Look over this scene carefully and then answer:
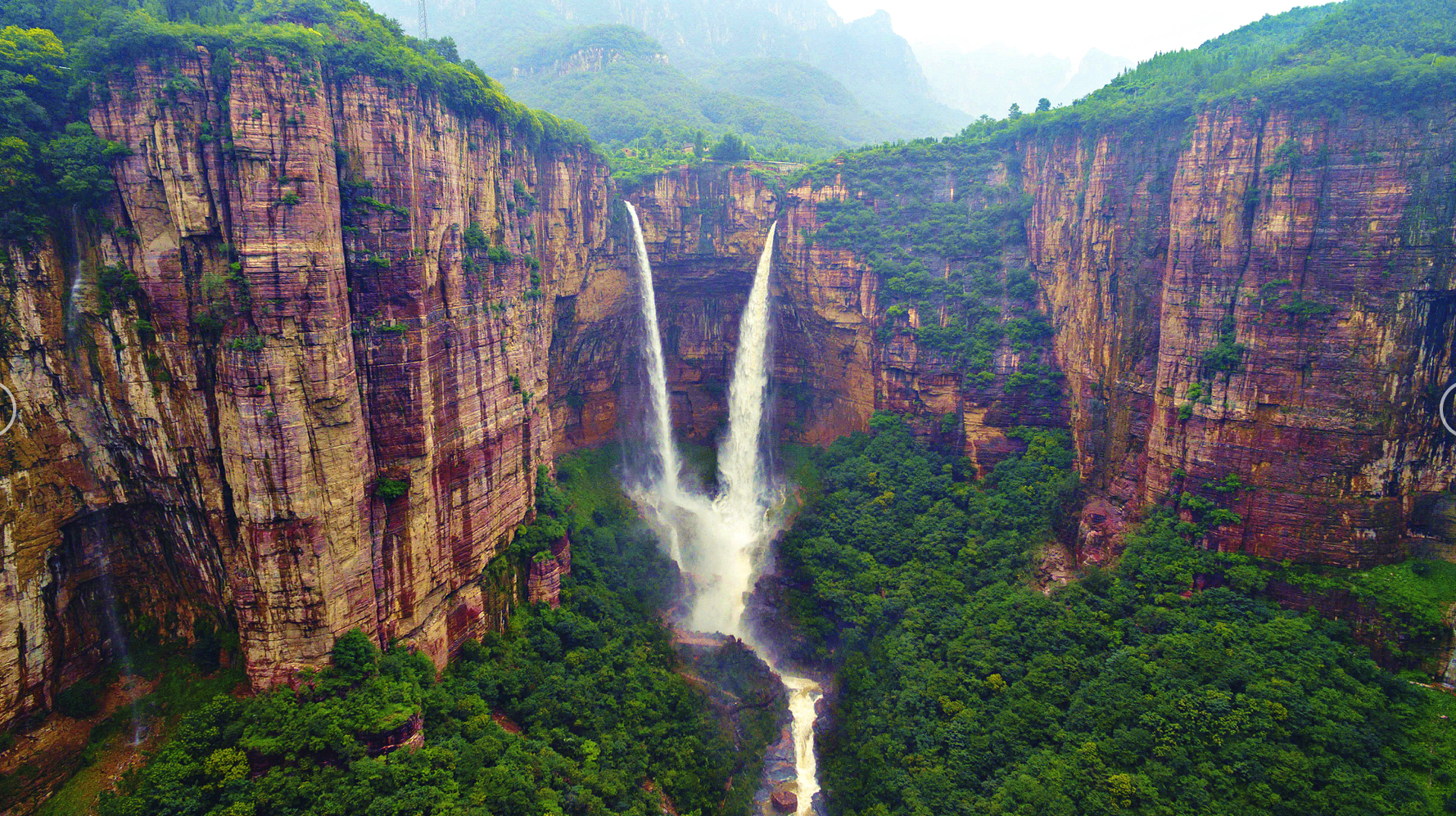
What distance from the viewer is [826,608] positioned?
33406 millimetres

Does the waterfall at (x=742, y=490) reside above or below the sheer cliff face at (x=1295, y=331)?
below

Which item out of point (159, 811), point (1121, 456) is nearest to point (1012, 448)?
point (1121, 456)

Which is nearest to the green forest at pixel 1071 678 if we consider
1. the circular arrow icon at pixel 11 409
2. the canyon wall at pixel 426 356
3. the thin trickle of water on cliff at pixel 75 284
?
the canyon wall at pixel 426 356

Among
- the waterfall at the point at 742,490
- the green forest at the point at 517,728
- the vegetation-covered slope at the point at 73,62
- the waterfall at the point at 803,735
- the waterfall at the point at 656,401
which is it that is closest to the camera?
the vegetation-covered slope at the point at 73,62

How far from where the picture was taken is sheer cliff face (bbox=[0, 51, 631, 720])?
1700 centimetres

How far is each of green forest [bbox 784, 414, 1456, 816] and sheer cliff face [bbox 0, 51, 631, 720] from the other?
17060mm

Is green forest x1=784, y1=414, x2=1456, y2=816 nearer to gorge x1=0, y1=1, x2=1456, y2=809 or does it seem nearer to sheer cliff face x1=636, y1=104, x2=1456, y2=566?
sheer cliff face x1=636, y1=104, x2=1456, y2=566

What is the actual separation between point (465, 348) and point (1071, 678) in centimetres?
2266

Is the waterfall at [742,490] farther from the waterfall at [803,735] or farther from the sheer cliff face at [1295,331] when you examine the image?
the sheer cliff face at [1295,331]

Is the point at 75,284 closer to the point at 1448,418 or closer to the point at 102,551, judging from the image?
the point at 102,551

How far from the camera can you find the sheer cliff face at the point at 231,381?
17.0 meters

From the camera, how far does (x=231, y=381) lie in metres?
17.7

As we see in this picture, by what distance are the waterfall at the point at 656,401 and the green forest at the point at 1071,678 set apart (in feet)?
34.4

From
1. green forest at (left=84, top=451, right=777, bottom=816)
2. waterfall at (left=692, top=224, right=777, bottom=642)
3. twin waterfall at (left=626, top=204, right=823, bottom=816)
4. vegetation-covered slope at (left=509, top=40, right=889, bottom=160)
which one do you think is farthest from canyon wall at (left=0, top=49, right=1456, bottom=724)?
vegetation-covered slope at (left=509, top=40, right=889, bottom=160)
